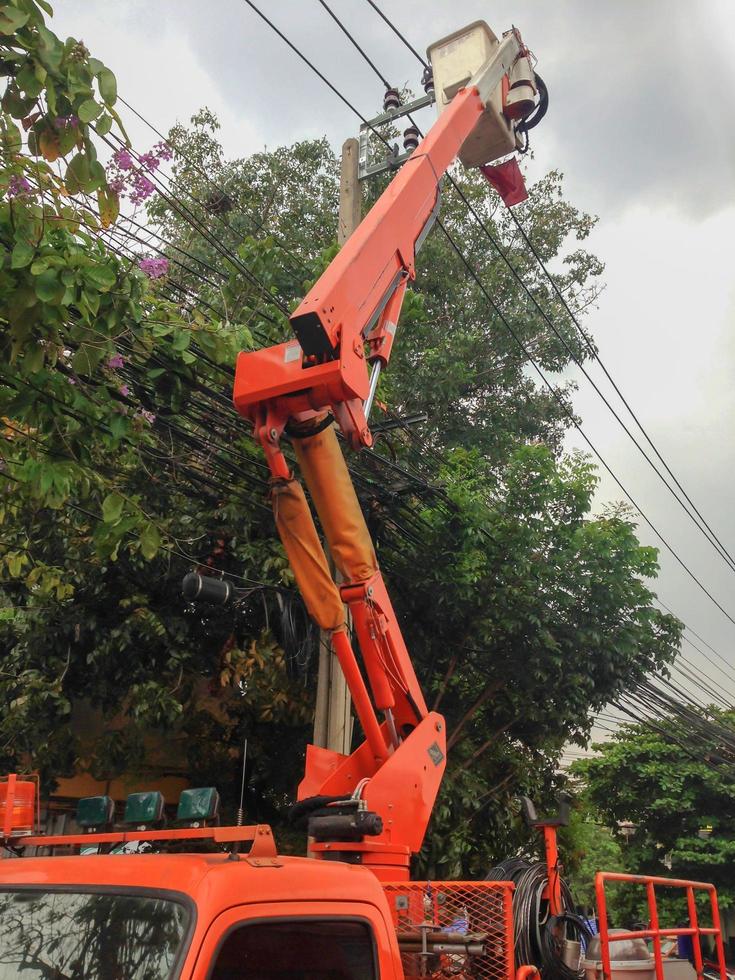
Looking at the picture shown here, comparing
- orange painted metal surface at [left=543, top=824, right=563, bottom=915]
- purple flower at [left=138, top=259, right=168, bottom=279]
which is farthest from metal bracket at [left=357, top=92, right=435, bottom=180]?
orange painted metal surface at [left=543, top=824, right=563, bottom=915]

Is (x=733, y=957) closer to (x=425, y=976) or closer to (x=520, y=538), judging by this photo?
(x=520, y=538)

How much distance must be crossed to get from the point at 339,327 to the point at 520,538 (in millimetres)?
5570

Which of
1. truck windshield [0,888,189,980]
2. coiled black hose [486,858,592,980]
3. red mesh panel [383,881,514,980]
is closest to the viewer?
truck windshield [0,888,189,980]

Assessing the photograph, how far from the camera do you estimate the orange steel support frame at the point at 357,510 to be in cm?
399

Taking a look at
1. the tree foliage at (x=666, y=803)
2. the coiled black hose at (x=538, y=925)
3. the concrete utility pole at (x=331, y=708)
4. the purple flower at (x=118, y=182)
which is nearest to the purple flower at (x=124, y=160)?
the purple flower at (x=118, y=182)

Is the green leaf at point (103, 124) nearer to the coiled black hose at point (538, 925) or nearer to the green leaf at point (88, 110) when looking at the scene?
the green leaf at point (88, 110)

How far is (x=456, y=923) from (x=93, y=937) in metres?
1.70

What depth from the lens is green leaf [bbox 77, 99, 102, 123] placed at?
358 cm

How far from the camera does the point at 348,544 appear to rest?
431 cm

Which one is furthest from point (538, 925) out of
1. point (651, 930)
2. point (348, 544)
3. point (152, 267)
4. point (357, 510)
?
point (152, 267)

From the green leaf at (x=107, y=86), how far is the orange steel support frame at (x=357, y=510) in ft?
3.72

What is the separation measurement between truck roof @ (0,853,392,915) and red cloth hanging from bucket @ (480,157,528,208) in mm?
6359

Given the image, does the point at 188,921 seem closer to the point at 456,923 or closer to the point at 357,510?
the point at 456,923

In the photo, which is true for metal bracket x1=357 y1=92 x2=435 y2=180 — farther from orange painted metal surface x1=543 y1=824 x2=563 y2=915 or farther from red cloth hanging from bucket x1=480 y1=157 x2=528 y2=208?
orange painted metal surface x1=543 y1=824 x2=563 y2=915
